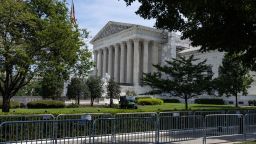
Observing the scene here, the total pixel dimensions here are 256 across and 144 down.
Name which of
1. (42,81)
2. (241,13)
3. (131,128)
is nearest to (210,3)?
(241,13)

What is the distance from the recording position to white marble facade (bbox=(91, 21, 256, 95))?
10881cm

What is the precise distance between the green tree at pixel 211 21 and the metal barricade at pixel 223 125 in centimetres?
312

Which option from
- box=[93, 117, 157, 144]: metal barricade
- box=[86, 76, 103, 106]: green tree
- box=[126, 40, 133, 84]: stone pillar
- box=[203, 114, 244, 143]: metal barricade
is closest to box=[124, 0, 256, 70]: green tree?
box=[203, 114, 244, 143]: metal barricade

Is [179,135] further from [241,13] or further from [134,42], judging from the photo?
[134,42]

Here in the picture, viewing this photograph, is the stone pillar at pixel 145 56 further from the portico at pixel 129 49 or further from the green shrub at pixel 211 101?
the green shrub at pixel 211 101

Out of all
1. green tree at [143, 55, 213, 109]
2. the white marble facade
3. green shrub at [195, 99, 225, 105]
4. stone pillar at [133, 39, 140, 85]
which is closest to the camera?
green tree at [143, 55, 213, 109]

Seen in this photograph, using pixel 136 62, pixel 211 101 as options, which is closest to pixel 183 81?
pixel 211 101

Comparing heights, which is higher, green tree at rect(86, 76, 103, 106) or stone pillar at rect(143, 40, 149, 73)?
stone pillar at rect(143, 40, 149, 73)

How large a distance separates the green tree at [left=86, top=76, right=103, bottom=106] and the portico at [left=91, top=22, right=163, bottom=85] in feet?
112

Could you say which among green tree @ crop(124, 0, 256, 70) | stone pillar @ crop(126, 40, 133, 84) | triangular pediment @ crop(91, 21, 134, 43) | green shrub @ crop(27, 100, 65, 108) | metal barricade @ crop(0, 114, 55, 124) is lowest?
green shrub @ crop(27, 100, 65, 108)

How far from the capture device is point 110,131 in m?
15.1

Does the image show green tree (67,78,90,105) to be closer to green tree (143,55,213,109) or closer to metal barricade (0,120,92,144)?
green tree (143,55,213,109)

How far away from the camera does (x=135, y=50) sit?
4338 inches

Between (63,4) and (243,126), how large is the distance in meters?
16.9
